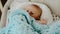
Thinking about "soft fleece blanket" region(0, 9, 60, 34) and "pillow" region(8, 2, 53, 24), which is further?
"pillow" region(8, 2, 53, 24)

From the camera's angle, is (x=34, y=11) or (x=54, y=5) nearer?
(x=34, y=11)

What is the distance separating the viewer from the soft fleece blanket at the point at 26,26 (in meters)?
1.06

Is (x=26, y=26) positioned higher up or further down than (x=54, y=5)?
further down

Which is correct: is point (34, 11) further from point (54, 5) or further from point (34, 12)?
point (54, 5)

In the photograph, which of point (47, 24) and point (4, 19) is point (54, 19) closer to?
point (47, 24)

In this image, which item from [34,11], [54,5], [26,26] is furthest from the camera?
[54,5]

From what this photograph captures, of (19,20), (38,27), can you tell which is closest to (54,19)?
(38,27)

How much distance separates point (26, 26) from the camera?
3.61ft

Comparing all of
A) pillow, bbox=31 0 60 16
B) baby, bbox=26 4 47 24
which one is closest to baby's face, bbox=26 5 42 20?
baby, bbox=26 4 47 24

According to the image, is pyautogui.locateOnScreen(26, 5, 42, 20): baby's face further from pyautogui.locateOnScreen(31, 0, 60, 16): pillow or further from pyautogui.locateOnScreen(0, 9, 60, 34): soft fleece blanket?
pyautogui.locateOnScreen(31, 0, 60, 16): pillow

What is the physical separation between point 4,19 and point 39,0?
0.43 metres

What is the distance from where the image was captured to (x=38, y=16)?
1287mm

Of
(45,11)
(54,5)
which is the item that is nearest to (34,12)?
(45,11)

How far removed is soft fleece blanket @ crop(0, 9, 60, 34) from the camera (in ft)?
3.47
